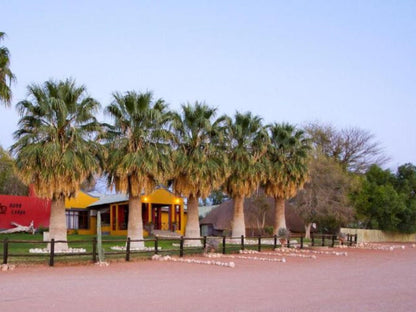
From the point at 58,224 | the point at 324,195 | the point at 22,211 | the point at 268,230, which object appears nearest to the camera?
the point at 58,224

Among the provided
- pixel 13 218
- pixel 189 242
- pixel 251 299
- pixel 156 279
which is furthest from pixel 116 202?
pixel 251 299

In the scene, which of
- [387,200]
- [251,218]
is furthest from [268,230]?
[387,200]

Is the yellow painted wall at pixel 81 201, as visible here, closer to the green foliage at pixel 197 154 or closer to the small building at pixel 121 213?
the small building at pixel 121 213

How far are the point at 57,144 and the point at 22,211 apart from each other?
798 inches

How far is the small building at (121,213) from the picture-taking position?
39.8 metres

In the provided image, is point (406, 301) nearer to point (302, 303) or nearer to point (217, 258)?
point (302, 303)

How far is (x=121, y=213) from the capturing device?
41.9 m

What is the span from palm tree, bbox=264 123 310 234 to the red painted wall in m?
18.4

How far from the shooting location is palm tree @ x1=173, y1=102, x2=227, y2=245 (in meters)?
28.0

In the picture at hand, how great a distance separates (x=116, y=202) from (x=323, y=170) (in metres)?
17.4

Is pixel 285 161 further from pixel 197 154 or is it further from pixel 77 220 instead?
pixel 77 220

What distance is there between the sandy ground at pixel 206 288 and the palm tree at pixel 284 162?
1517 cm

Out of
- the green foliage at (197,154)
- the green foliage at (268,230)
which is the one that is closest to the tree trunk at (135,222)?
the green foliage at (197,154)

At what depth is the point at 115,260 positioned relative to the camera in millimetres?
21172
